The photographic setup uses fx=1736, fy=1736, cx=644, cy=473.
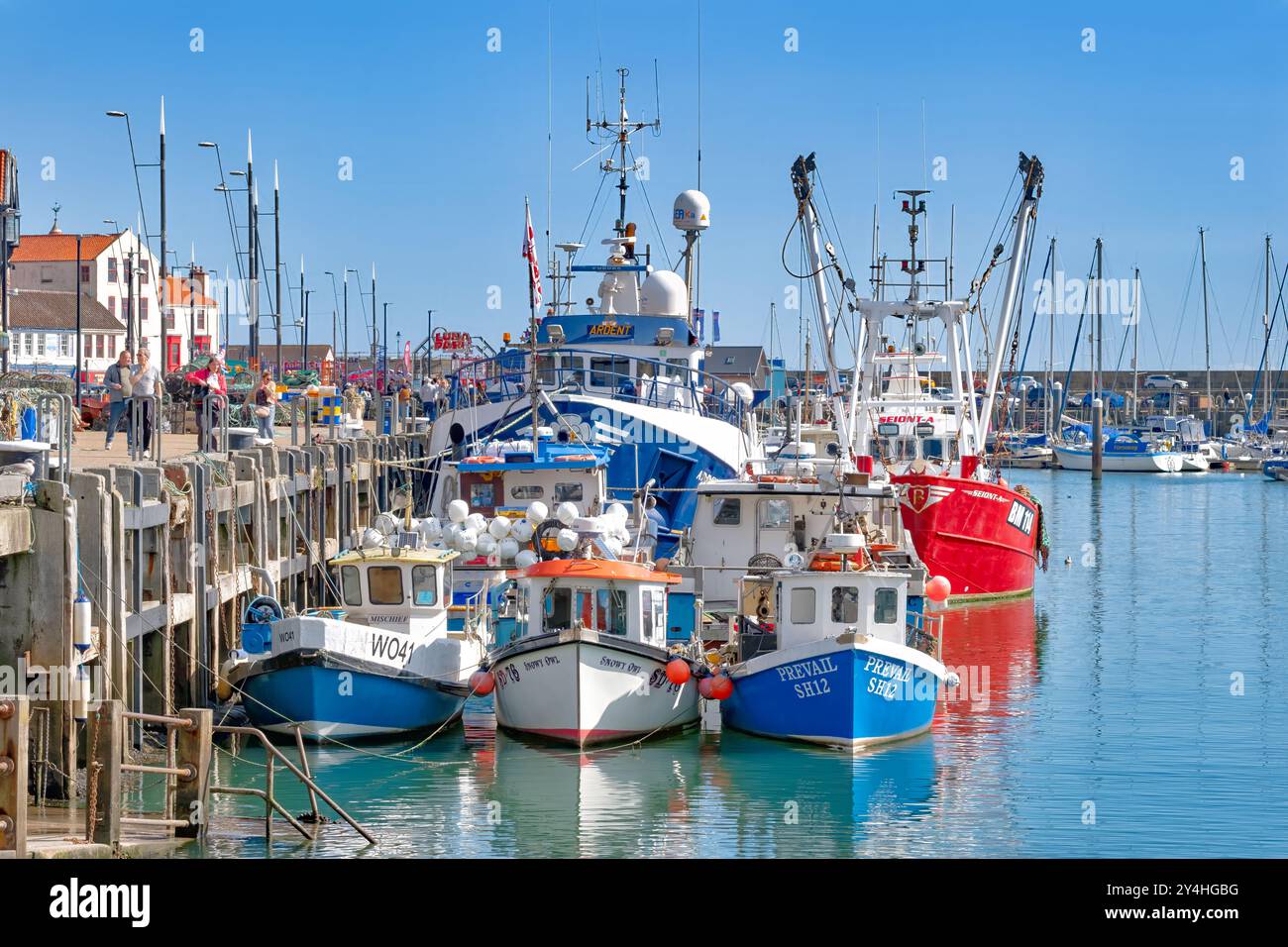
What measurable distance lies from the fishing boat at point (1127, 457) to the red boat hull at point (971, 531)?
204 ft

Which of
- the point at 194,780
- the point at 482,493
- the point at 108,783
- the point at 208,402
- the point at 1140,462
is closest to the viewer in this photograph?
the point at 108,783

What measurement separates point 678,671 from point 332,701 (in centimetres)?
446

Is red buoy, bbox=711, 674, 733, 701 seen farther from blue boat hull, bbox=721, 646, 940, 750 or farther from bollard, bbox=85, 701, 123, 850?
bollard, bbox=85, 701, 123, 850

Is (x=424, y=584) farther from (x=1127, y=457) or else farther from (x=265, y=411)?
(x=1127, y=457)

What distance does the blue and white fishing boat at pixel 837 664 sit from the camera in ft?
71.9

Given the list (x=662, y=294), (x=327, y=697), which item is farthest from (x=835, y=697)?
(x=662, y=294)

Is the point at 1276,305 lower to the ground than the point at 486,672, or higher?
higher

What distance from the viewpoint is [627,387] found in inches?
1523

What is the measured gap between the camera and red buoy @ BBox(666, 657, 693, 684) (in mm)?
22328

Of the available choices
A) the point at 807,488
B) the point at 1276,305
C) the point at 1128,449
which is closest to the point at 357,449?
the point at 807,488

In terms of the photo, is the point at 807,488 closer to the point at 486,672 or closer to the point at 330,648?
the point at 486,672

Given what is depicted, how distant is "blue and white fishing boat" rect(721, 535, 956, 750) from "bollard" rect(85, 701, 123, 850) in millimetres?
9438

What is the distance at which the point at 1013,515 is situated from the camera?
37.3 m
